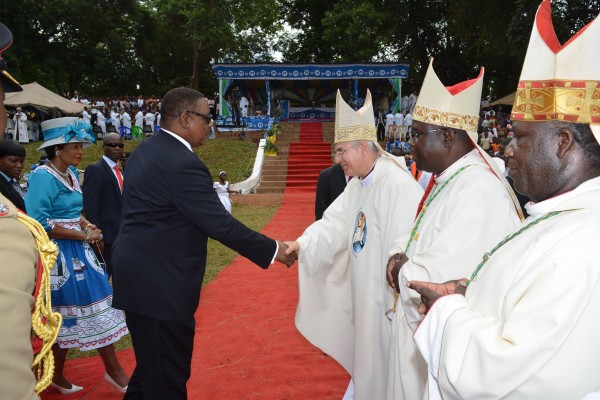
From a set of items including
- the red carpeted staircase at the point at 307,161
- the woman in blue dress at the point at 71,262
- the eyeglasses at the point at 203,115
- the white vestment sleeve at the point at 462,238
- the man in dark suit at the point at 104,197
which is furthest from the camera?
the red carpeted staircase at the point at 307,161

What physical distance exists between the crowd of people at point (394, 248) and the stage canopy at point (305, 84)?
65.7ft

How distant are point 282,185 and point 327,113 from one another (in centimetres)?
1106

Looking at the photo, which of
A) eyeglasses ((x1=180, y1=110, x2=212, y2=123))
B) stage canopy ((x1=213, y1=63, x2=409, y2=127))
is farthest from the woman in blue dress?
stage canopy ((x1=213, y1=63, x2=409, y2=127))

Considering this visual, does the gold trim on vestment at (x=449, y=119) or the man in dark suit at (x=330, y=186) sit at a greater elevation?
the gold trim on vestment at (x=449, y=119)

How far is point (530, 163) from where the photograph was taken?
1685 mm

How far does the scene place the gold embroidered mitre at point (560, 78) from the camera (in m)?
1.55

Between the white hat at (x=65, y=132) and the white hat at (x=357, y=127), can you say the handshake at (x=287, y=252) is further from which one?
the white hat at (x=65, y=132)

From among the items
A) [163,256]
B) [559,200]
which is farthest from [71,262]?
[559,200]

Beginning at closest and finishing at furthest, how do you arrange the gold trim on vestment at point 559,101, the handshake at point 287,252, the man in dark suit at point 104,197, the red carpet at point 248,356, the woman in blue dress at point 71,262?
the gold trim on vestment at point 559,101 < the handshake at point 287,252 < the woman in blue dress at point 71,262 < the red carpet at point 248,356 < the man in dark suit at point 104,197

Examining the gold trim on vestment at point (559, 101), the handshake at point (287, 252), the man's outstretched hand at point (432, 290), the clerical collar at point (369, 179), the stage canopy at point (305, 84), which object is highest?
the stage canopy at point (305, 84)

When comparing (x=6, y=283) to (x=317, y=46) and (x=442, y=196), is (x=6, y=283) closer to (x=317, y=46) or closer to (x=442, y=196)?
(x=442, y=196)

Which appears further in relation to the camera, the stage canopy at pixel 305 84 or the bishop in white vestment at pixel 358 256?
the stage canopy at pixel 305 84

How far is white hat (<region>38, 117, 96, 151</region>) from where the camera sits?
4037mm

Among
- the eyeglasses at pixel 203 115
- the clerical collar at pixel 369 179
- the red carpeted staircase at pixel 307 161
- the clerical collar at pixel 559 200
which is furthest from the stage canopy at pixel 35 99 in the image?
the clerical collar at pixel 559 200
